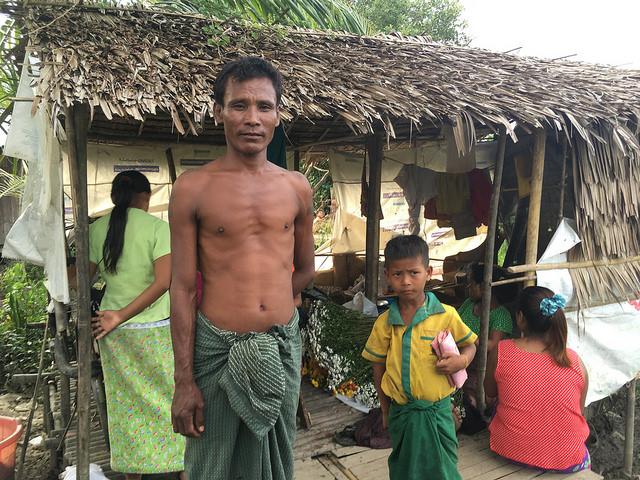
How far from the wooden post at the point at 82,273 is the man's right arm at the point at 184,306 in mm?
1428

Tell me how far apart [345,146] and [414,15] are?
14.5 metres

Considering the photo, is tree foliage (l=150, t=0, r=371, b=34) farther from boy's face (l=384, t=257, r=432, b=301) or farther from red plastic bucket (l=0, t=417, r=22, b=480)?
red plastic bucket (l=0, t=417, r=22, b=480)

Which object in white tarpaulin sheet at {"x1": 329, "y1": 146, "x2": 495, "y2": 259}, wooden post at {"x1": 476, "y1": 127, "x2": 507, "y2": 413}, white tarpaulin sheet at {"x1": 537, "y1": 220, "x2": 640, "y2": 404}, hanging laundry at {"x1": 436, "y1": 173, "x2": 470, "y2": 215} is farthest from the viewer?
white tarpaulin sheet at {"x1": 329, "y1": 146, "x2": 495, "y2": 259}

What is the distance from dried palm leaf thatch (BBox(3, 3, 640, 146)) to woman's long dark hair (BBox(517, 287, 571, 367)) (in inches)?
51.5

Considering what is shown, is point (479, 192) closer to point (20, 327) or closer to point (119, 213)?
point (119, 213)

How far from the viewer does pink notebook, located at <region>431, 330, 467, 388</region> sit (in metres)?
2.44

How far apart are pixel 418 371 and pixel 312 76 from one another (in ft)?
7.66

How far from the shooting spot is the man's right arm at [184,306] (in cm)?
170

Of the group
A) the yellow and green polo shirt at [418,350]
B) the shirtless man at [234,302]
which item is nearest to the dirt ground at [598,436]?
the shirtless man at [234,302]

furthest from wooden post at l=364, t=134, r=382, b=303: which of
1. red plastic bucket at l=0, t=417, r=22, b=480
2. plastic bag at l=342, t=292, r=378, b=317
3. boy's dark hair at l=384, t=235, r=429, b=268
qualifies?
red plastic bucket at l=0, t=417, r=22, b=480

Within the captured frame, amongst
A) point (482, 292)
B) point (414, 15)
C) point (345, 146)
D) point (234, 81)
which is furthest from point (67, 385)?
point (414, 15)

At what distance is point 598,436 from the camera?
5000 millimetres

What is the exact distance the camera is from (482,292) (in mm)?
4188

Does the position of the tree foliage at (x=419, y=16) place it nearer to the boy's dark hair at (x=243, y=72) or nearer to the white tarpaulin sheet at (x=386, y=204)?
the white tarpaulin sheet at (x=386, y=204)
